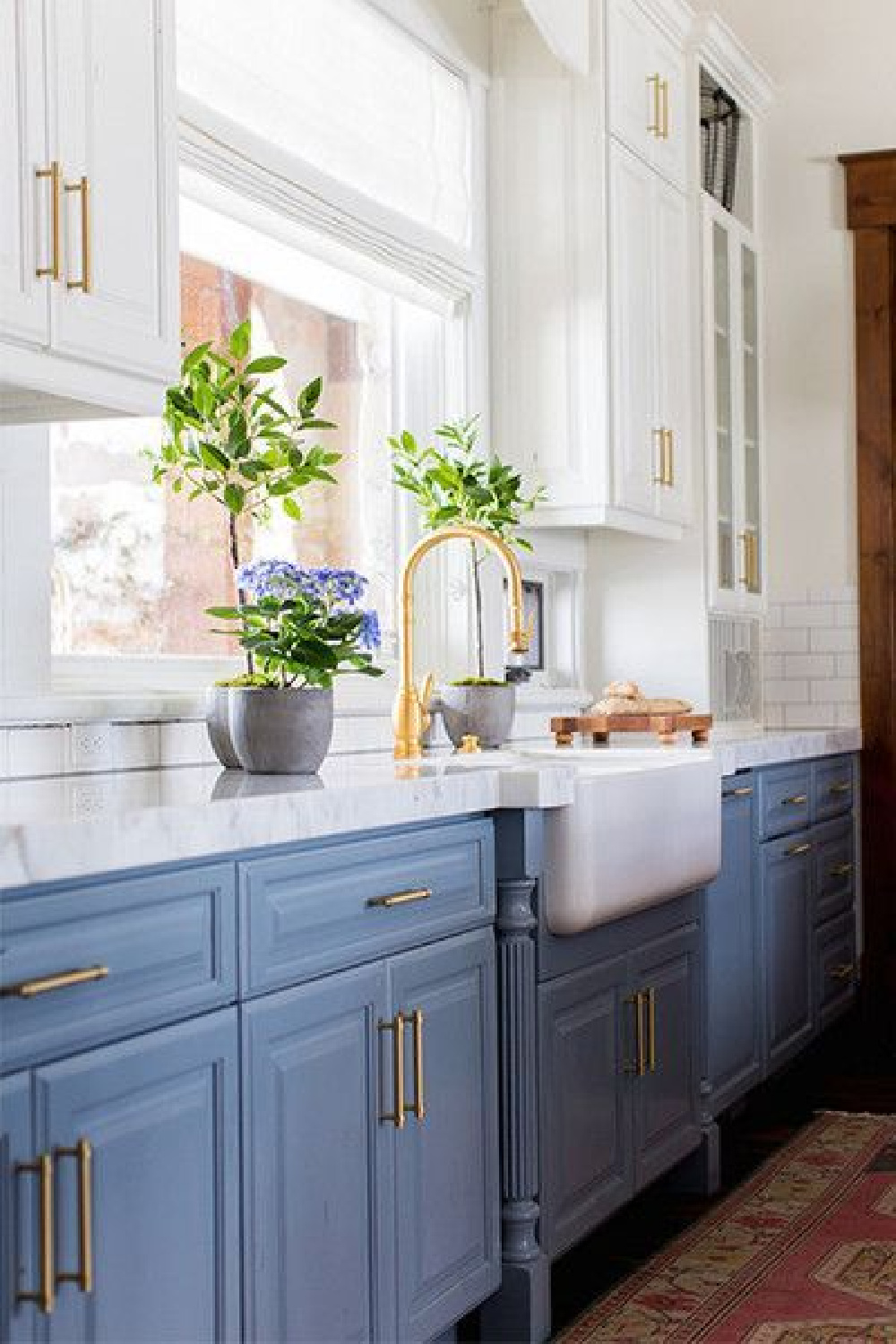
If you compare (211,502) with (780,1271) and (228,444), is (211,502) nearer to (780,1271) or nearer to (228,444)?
(228,444)

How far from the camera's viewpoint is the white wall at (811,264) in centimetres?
561

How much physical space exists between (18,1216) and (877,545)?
4.17m

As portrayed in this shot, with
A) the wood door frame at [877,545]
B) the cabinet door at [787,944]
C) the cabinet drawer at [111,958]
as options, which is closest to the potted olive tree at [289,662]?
the cabinet drawer at [111,958]

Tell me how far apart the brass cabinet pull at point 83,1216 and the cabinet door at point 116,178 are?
3.19ft

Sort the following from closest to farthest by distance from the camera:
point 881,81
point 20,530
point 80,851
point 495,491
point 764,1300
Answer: point 80,851 → point 20,530 → point 764,1300 → point 495,491 → point 881,81

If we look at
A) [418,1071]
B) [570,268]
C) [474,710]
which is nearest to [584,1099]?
[418,1071]

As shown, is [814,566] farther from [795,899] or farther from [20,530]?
[20,530]

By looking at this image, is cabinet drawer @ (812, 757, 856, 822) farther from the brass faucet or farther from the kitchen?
the brass faucet

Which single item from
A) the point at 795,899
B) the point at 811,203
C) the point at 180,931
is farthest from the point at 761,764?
the point at 180,931

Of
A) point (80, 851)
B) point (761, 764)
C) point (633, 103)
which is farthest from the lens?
point (633, 103)

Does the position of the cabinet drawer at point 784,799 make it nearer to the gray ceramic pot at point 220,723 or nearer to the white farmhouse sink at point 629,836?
the white farmhouse sink at point 629,836

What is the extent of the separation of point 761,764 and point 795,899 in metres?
0.51

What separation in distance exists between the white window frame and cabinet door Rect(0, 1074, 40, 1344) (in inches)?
40.4

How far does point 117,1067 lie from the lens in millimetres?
1970
